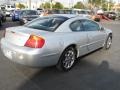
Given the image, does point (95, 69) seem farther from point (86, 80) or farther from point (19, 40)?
point (19, 40)

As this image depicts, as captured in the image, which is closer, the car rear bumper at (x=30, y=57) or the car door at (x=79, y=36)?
the car rear bumper at (x=30, y=57)

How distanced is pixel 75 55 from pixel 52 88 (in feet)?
5.62

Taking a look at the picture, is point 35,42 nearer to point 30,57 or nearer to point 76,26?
point 30,57

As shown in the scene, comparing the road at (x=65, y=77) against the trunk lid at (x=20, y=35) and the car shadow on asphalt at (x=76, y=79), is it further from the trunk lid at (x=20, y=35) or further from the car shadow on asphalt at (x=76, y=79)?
the trunk lid at (x=20, y=35)

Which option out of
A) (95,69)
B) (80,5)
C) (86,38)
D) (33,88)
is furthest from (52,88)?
(80,5)

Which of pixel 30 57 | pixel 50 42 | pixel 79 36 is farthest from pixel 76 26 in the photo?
pixel 30 57

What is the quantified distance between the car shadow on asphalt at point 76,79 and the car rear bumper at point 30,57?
0.38 m

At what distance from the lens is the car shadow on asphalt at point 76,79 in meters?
4.75

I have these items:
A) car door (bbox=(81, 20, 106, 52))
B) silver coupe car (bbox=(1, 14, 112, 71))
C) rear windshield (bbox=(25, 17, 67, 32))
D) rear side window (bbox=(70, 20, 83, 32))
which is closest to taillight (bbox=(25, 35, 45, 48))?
silver coupe car (bbox=(1, 14, 112, 71))

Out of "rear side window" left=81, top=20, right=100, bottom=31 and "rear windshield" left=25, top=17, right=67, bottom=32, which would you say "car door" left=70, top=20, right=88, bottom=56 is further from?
"rear windshield" left=25, top=17, right=67, bottom=32

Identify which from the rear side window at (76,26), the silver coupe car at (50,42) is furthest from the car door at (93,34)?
the rear side window at (76,26)

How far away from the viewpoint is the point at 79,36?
6039 mm

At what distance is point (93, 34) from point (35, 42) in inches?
99.6

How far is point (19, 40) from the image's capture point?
17.0ft
